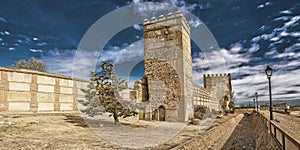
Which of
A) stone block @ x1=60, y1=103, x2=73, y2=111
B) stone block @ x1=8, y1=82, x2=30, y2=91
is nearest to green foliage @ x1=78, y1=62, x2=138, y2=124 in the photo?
stone block @ x1=60, y1=103, x2=73, y2=111

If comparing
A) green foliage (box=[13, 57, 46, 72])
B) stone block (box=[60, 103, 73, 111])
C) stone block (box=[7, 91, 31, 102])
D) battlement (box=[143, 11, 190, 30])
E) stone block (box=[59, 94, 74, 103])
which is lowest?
stone block (box=[60, 103, 73, 111])

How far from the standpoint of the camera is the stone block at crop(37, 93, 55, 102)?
920 cm

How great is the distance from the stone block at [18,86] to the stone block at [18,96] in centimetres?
15

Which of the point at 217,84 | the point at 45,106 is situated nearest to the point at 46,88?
the point at 45,106

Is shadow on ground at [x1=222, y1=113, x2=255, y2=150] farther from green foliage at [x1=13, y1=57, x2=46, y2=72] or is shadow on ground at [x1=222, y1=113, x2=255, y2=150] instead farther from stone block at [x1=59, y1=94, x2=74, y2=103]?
green foliage at [x1=13, y1=57, x2=46, y2=72]

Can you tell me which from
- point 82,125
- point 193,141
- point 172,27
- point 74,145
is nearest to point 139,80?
point 172,27

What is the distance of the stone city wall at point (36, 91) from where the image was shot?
8094mm

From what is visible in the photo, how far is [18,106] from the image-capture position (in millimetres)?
8328

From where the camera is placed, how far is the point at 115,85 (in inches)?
426

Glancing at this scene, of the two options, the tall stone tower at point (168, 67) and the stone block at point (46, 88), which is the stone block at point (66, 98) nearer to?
the stone block at point (46, 88)

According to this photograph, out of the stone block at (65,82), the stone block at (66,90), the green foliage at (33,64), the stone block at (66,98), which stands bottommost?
the stone block at (66,98)

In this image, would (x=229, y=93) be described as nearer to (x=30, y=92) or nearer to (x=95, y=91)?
(x=95, y=91)

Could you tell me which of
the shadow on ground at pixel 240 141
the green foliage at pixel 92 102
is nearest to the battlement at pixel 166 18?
the green foliage at pixel 92 102

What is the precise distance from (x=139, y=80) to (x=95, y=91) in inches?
245
